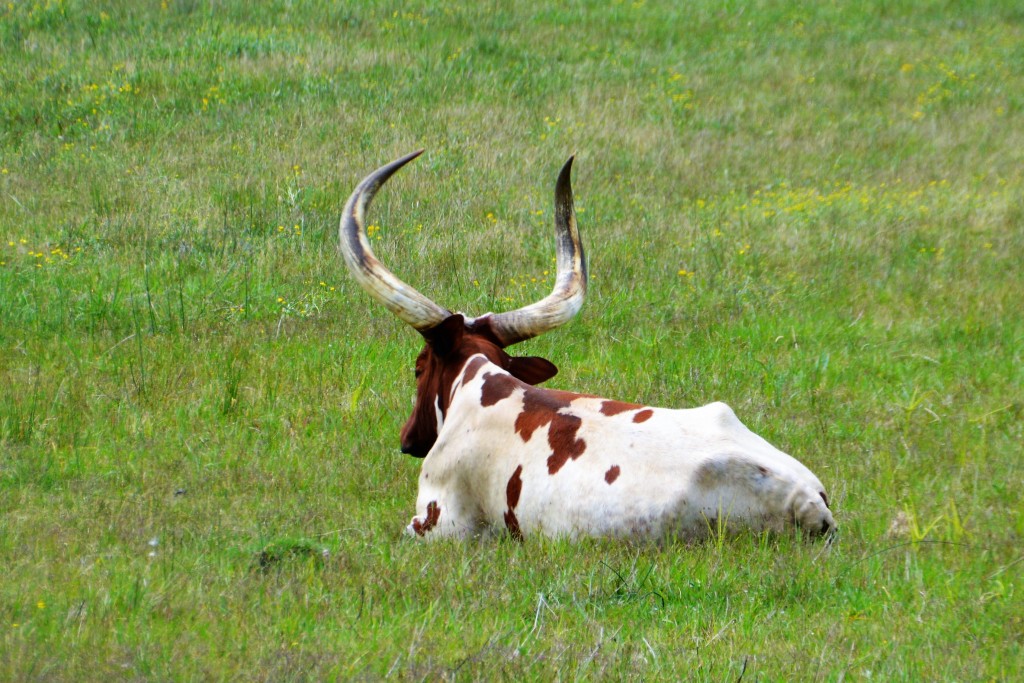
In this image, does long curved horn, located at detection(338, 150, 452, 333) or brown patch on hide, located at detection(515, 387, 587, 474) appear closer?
brown patch on hide, located at detection(515, 387, 587, 474)

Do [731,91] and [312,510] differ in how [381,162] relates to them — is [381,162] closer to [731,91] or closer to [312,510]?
[731,91]

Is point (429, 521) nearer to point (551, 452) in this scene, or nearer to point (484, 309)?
point (551, 452)

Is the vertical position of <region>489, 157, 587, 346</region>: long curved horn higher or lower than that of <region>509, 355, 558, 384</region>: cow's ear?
higher

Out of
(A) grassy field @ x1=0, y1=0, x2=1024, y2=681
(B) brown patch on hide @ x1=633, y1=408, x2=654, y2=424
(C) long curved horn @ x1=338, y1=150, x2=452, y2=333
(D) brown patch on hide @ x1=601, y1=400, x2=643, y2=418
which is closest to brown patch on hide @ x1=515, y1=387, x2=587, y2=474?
(D) brown patch on hide @ x1=601, y1=400, x2=643, y2=418

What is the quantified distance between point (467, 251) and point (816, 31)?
10.8 metres

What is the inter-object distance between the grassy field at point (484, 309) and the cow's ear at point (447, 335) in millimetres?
732

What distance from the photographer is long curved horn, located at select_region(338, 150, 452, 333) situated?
6.06 meters

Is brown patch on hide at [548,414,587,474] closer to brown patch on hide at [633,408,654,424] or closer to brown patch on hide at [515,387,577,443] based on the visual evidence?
brown patch on hide at [515,387,577,443]

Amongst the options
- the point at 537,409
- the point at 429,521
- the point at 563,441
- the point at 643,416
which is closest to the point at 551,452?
the point at 563,441

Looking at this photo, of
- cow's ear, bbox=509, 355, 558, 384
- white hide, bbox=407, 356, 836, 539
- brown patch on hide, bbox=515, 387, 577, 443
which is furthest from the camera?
cow's ear, bbox=509, 355, 558, 384

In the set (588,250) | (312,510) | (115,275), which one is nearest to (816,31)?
(588,250)

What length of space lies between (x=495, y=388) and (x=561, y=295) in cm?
91

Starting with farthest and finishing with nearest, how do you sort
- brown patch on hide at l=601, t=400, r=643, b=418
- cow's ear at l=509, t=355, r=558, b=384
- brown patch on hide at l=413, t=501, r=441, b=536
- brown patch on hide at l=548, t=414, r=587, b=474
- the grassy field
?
cow's ear at l=509, t=355, r=558, b=384, brown patch on hide at l=413, t=501, r=441, b=536, brown patch on hide at l=601, t=400, r=643, b=418, brown patch on hide at l=548, t=414, r=587, b=474, the grassy field

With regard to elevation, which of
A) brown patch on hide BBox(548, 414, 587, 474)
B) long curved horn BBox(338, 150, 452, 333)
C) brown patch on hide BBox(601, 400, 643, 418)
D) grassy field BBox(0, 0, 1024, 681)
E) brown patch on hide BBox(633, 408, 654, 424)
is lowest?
grassy field BBox(0, 0, 1024, 681)
